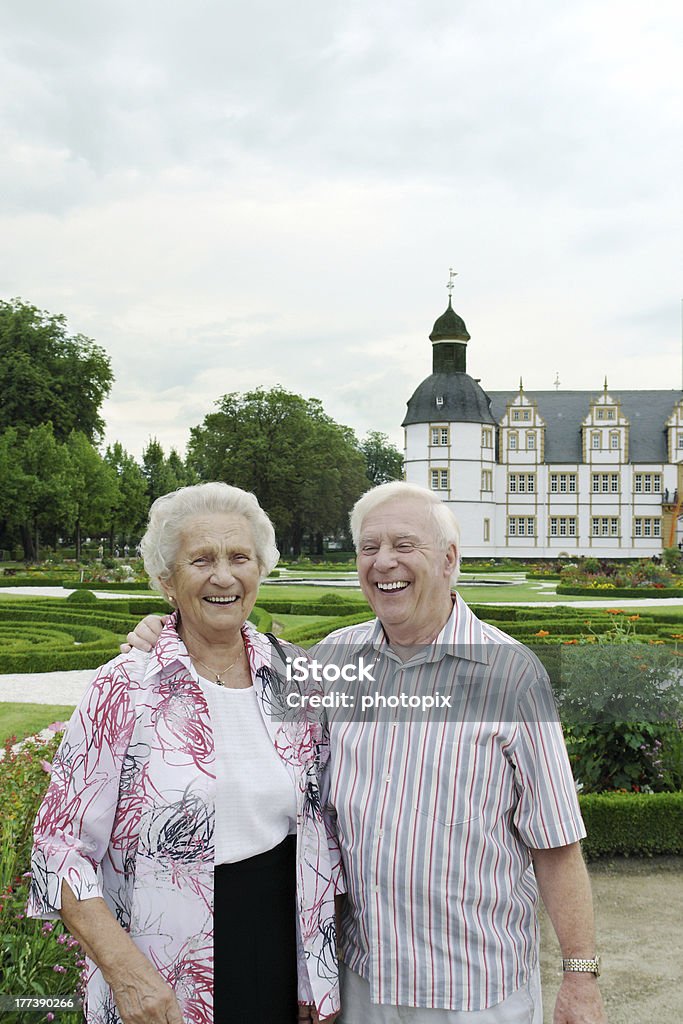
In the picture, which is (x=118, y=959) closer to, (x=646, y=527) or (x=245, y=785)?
(x=245, y=785)

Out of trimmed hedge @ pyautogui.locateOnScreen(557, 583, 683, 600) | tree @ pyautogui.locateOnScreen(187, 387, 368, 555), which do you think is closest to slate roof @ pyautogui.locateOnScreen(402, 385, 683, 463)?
tree @ pyautogui.locateOnScreen(187, 387, 368, 555)

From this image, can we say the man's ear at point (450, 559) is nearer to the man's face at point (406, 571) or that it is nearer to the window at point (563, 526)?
the man's face at point (406, 571)

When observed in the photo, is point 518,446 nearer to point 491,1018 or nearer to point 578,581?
point 578,581

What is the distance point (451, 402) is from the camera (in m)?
40.2

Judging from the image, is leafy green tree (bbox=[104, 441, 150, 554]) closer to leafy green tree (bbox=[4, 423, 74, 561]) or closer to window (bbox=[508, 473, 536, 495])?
leafy green tree (bbox=[4, 423, 74, 561])

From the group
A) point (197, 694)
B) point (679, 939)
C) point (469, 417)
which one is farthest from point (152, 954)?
point (469, 417)

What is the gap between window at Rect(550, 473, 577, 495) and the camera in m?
40.2

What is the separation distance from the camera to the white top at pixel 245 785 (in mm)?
1934

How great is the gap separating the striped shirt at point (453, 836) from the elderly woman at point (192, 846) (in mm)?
118

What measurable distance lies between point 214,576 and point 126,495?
127ft

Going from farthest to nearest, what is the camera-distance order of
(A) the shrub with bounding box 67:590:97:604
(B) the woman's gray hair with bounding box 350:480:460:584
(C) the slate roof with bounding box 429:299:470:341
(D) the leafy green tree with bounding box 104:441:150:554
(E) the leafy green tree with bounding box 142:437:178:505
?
(E) the leafy green tree with bounding box 142:437:178:505 → (C) the slate roof with bounding box 429:299:470:341 → (D) the leafy green tree with bounding box 104:441:150:554 → (A) the shrub with bounding box 67:590:97:604 → (B) the woman's gray hair with bounding box 350:480:460:584

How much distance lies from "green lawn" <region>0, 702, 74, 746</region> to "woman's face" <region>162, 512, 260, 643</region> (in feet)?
17.4

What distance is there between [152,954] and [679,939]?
9.48ft

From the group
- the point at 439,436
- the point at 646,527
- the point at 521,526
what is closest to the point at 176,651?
Answer: the point at 439,436
